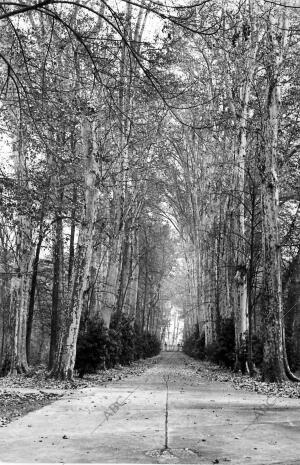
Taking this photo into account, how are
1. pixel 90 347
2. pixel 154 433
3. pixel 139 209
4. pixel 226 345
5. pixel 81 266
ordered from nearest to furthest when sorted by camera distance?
1. pixel 154 433
2. pixel 81 266
3. pixel 90 347
4. pixel 226 345
5. pixel 139 209

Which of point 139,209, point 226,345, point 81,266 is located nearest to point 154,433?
point 81,266

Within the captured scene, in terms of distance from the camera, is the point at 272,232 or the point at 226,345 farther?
the point at 226,345

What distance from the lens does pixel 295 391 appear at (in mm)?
9867

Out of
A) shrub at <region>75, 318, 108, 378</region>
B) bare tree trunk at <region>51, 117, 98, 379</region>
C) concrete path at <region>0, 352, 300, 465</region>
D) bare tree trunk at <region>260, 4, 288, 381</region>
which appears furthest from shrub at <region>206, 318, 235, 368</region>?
concrete path at <region>0, 352, 300, 465</region>

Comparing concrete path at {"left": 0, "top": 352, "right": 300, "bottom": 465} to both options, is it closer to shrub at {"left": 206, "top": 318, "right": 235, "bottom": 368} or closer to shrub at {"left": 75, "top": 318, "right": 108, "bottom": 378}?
shrub at {"left": 75, "top": 318, "right": 108, "bottom": 378}

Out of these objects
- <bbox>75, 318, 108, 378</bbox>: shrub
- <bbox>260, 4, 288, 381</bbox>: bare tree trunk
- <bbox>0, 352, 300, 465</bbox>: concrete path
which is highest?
<bbox>260, 4, 288, 381</bbox>: bare tree trunk

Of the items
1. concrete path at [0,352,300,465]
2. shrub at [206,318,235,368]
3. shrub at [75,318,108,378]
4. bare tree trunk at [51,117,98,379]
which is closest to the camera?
concrete path at [0,352,300,465]

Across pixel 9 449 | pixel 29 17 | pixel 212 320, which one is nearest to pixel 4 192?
pixel 29 17

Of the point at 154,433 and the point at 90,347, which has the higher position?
the point at 90,347

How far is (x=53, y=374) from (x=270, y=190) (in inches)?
278

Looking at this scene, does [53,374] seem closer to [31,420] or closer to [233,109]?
[31,420]

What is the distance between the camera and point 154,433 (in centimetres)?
480

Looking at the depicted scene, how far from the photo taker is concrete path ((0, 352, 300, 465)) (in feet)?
12.5

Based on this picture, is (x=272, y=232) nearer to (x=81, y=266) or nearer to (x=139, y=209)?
(x=81, y=266)
